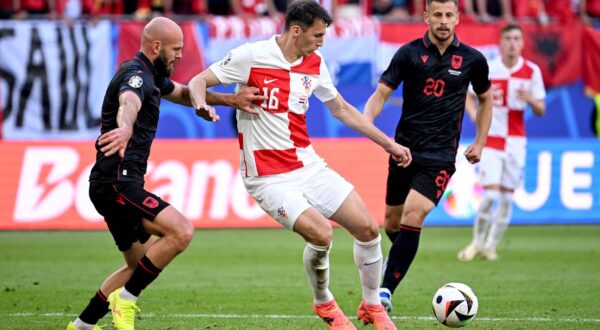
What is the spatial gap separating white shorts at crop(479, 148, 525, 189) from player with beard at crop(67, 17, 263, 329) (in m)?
6.76

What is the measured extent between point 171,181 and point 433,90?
824 centimetres

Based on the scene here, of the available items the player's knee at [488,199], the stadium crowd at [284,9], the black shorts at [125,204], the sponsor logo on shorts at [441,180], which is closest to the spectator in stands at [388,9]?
the stadium crowd at [284,9]

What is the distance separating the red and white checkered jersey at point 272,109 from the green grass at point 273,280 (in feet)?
4.52

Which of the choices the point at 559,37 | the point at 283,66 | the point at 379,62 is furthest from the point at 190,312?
the point at 559,37

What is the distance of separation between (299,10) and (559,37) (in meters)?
15.6

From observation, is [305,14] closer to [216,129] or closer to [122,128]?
[122,128]

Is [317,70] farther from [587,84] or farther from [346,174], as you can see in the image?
[587,84]

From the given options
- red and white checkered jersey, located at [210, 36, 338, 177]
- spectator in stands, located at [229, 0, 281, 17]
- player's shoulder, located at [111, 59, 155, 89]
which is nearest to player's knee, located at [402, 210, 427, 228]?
red and white checkered jersey, located at [210, 36, 338, 177]

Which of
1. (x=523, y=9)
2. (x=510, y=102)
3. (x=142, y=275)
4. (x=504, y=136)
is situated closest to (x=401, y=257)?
(x=142, y=275)

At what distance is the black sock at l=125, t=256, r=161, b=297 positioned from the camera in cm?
790

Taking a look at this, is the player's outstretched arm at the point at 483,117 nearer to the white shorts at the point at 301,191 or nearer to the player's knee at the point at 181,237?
the white shorts at the point at 301,191

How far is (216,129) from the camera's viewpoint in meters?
22.2

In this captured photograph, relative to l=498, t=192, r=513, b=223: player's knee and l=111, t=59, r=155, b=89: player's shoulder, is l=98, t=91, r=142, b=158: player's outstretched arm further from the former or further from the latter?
l=498, t=192, r=513, b=223: player's knee

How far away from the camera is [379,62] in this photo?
2202 centimetres
